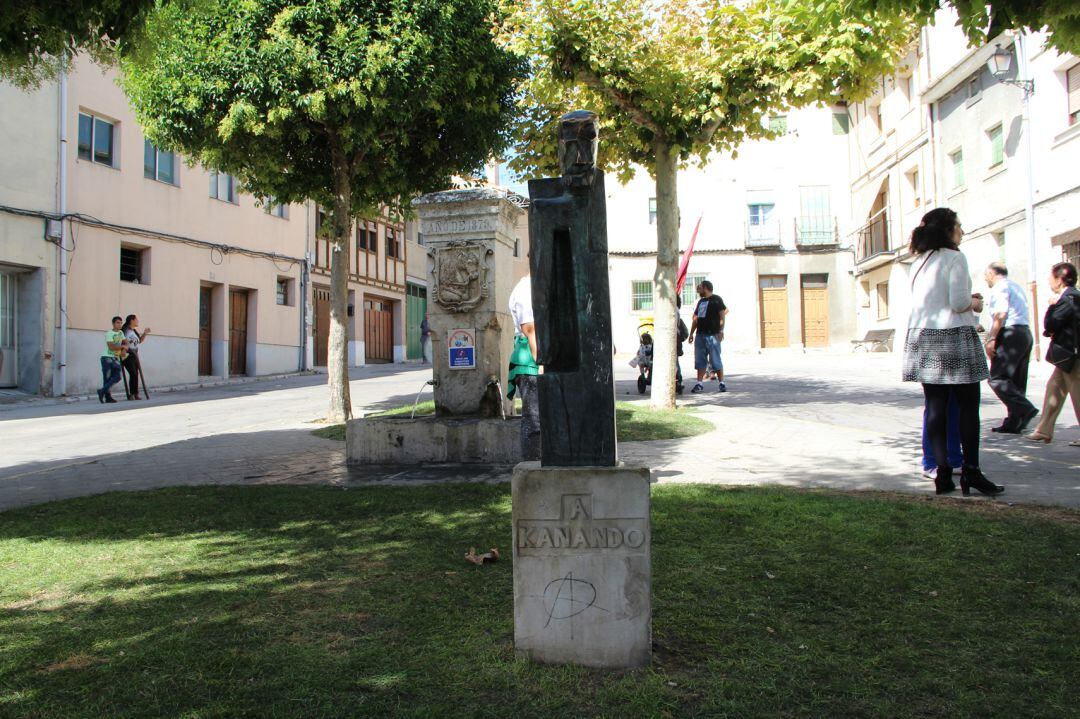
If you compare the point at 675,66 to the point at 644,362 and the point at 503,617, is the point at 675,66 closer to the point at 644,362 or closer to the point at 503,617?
the point at 644,362

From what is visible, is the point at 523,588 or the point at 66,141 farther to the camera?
the point at 66,141

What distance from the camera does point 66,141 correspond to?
16750mm

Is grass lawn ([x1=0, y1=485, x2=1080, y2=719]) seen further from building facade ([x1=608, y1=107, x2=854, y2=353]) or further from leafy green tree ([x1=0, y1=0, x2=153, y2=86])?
building facade ([x1=608, y1=107, x2=854, y2=353])

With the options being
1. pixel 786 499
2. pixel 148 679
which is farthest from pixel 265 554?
pixel 786 499

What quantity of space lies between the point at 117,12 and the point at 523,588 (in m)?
4.58

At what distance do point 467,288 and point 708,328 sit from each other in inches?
249

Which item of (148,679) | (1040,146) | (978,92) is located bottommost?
(148,679)

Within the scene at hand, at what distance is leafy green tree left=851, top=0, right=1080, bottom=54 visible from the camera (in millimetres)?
4199

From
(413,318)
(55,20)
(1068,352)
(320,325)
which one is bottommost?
(1068,352)

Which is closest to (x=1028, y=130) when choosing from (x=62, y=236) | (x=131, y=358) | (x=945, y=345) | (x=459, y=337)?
(x=945, y=345)

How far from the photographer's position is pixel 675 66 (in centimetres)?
942

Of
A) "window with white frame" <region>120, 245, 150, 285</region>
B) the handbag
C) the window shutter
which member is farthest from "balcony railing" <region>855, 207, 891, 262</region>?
"window with white frame" <region>120, 245, 150, 285</region>

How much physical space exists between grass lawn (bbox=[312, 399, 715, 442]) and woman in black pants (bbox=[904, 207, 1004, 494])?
329cm

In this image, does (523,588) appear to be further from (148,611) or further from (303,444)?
(303,444)
